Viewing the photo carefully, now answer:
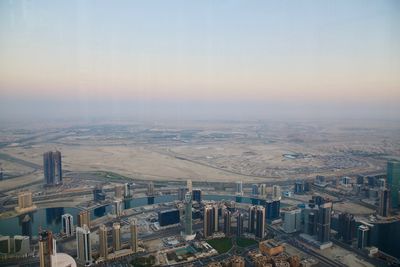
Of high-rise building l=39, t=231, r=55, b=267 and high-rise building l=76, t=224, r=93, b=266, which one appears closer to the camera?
high-rise building l=39, t=231, r=55, b=267

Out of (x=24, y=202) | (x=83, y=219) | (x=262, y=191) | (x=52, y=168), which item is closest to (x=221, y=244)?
(x=83, y=219)

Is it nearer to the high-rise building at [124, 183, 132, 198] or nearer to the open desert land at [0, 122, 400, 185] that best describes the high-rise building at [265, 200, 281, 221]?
the open desert land at [0, 122, 400, 185]

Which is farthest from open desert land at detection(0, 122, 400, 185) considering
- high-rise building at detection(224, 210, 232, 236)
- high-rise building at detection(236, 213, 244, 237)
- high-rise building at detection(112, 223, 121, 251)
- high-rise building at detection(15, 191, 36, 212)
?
high-rise building at detection(112, 223, 121, 251)

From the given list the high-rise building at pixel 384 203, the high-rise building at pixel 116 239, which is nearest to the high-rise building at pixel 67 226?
the high-rise building at pixel 116 239

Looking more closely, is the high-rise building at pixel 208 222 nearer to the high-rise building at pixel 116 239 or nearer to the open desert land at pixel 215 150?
the high-rise building at pixel 116 239

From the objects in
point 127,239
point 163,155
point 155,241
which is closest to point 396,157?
point 155,241

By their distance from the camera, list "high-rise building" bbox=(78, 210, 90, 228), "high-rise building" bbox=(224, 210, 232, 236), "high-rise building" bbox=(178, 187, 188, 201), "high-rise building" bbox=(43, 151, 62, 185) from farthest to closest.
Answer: "high-rise building" bbox=(43, 151, 62, 185), "high-rise building" bbox=(178, 187, 188, 201), "high-rise building" bbox=(78, 210, 90, 228), "high-rise building" bbox=(224, 210, 232, 236)
